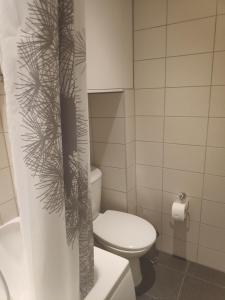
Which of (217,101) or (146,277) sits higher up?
(217,101)

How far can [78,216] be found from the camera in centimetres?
69

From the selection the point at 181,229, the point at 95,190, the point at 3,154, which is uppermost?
the point at 3,154

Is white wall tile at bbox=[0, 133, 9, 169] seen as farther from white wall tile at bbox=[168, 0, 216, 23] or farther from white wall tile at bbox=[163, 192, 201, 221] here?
white wall tile at bbox=[168, 0, 216, 23]

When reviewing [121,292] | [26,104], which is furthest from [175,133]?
[26,104]

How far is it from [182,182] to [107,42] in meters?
1.10

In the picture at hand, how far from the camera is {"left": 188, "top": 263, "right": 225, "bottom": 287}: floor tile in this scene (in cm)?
159

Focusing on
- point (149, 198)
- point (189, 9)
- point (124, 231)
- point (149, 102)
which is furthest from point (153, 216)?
point (189, 9)

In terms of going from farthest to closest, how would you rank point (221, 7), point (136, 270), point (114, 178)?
point (114, 178), point (136, 270), point (221, 7)

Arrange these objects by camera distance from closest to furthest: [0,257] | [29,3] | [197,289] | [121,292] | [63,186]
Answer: [29,3], [63,186], [121,292], [0,257], [197,289]

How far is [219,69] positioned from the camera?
129 cm

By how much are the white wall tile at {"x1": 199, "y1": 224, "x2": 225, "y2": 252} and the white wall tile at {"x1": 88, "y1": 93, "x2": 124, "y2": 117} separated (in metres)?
1.07

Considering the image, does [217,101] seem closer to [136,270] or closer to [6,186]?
[136,270]

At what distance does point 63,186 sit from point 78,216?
0.16 meters

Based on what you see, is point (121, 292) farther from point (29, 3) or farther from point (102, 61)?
point (102, 61)
